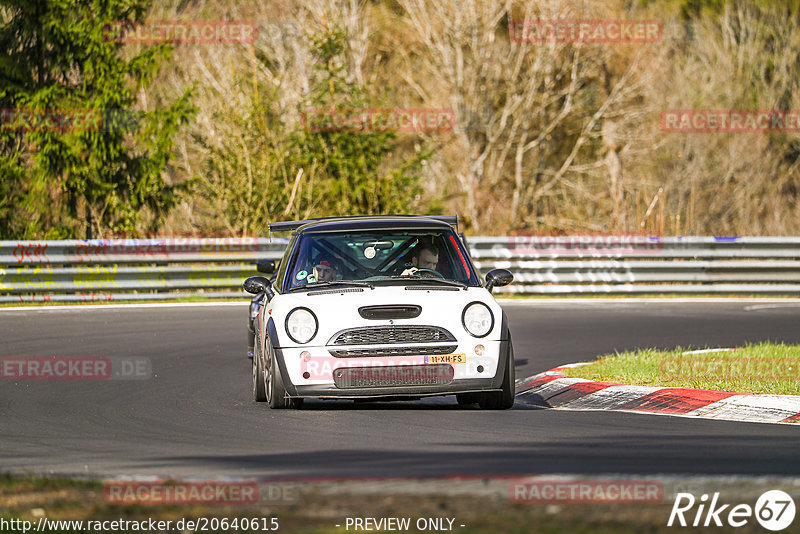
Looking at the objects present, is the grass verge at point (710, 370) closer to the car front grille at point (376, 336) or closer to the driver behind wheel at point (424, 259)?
the driver behind wheel at point (424, 259)

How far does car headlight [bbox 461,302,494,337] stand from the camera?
32.3 feet

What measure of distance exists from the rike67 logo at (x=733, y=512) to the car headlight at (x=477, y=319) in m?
4.11

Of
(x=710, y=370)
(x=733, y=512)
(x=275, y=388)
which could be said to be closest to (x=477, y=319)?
(x=275, y=388)

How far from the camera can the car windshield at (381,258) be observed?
10.7 meters

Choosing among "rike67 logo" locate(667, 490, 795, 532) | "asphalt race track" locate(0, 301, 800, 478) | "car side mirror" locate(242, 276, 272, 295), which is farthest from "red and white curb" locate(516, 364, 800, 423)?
"rike67 logo" locate(667, 490, 795, 532)

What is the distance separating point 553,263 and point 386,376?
13518 mm

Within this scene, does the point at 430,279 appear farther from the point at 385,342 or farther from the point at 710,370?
the point at 710,370

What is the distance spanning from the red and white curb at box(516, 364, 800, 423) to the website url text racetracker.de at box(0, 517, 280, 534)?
5072mm

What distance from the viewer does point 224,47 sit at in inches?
1602

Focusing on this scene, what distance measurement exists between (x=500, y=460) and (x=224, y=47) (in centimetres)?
3500

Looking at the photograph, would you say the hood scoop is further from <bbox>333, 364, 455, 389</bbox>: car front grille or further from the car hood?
<bbox>333, 364, 455, 389</bbox>: car front grille

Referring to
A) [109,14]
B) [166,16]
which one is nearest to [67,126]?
[109,14]

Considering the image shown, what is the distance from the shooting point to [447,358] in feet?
31.9

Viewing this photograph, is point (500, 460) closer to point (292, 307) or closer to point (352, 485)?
point (352, 485)
